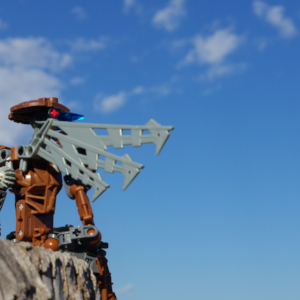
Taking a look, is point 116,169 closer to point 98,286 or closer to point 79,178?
point 79,178

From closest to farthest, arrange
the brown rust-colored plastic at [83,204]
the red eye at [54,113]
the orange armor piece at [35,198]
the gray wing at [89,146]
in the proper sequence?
the gray wing at [89,146]
the brown rust-colored plastic at [83,204]
the orange armor piece at [35,198]
the red eye at [54,113]

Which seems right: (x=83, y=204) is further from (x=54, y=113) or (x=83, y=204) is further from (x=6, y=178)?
(x=54, y=113)

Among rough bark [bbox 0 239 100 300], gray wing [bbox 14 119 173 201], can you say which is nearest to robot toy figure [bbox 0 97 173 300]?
gray wing [bbox 14 119 173 201]

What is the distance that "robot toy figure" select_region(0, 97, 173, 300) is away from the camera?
10047mm

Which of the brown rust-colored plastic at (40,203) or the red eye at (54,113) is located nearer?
the brown rust-colored plastic at (40,203)

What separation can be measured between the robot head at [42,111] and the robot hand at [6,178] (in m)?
1.37

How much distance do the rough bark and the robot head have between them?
3657 millimetres

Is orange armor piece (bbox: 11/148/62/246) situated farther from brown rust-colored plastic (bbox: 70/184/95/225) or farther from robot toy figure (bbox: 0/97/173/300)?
brown rust-colored plastic (bbox: 70/184/95/225)

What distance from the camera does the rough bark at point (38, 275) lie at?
7113mm

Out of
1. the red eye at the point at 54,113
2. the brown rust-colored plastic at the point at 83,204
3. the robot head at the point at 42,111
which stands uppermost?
the robot head at the point at 42,111

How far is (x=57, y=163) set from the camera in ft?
34.8

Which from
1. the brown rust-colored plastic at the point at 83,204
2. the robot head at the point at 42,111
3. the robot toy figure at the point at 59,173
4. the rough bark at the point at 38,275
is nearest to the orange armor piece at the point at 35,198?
the robot toy figure at the point at 59,173

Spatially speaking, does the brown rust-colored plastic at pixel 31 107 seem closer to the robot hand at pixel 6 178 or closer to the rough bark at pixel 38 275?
the robot hand at pixel 6 178

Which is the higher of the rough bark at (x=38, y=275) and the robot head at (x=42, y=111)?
the robot head at (x=42, y=111)
